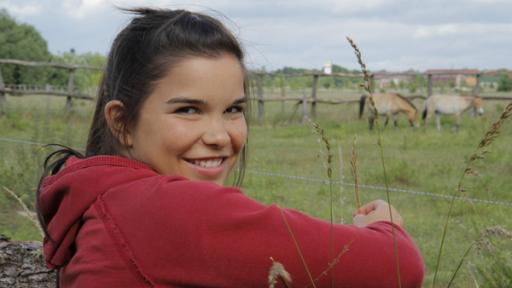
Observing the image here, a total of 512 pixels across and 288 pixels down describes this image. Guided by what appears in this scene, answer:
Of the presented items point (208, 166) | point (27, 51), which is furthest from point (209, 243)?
point (27, 51)

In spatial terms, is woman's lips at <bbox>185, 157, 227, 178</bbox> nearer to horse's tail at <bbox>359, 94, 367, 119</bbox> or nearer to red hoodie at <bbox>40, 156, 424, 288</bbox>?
red hoodie at <bbox>40, 156, 424, 288</bbox>

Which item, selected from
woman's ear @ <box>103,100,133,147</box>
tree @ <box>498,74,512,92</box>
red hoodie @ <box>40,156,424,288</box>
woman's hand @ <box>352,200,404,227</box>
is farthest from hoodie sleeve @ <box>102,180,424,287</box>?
tree @ <box>498,74,512,92</box>

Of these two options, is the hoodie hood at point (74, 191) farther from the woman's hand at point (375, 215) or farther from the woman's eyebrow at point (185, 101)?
the woman's hand at point (375, 215)

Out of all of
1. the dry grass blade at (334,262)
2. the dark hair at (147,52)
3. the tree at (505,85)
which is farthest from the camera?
the tree at (505,85)

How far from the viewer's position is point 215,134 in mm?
1370

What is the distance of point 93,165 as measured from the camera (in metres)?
1.33

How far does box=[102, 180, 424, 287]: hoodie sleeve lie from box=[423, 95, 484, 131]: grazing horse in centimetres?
1558

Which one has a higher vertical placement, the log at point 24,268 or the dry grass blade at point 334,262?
the dry grass blade at point 334,262

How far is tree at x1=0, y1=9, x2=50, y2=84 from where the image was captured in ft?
98.1

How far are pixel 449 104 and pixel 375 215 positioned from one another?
16036 mm

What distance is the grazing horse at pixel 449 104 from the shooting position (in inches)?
662

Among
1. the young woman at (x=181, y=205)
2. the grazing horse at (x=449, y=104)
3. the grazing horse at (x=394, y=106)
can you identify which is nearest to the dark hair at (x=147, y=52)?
the young woman at (x=181, y=205)

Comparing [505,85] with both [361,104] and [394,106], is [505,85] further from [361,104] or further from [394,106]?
[361,104]

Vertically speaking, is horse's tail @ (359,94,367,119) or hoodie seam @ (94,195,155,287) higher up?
hoodie seam @ (94,195,155,287)
